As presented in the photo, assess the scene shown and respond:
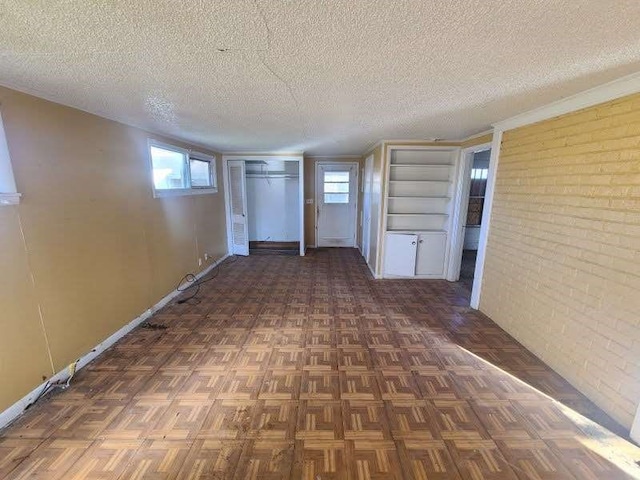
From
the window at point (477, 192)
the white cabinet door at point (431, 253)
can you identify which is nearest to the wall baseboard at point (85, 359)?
the white cabinet door at point (431, 253)

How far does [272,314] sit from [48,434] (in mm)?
1872

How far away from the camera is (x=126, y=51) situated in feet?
4.13

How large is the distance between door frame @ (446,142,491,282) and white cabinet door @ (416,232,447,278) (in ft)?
0.38

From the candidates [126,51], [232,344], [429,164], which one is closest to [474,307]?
[429,164]

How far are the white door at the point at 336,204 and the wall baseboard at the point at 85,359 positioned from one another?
3617mm

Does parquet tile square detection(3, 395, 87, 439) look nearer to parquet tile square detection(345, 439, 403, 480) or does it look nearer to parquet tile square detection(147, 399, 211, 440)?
parquet tile square detection(147, 399, 211, 440)

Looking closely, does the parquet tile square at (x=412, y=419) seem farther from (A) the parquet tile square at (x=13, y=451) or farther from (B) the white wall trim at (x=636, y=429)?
(A) the parquet tile square at (x=13, y=451)

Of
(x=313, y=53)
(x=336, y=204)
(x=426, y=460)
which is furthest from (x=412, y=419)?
(x=336, y=204)

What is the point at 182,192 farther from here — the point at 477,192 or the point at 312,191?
the point at 477,192

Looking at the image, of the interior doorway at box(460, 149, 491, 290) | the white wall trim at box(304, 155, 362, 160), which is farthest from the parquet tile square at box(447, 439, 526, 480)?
the white wall trim at box(304, 155, 362, 160)

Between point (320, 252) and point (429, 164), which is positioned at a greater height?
point (429, 164)

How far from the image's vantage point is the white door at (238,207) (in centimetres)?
548

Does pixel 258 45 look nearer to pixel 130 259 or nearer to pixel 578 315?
pixel 130 259

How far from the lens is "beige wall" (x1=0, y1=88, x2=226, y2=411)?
173cm
